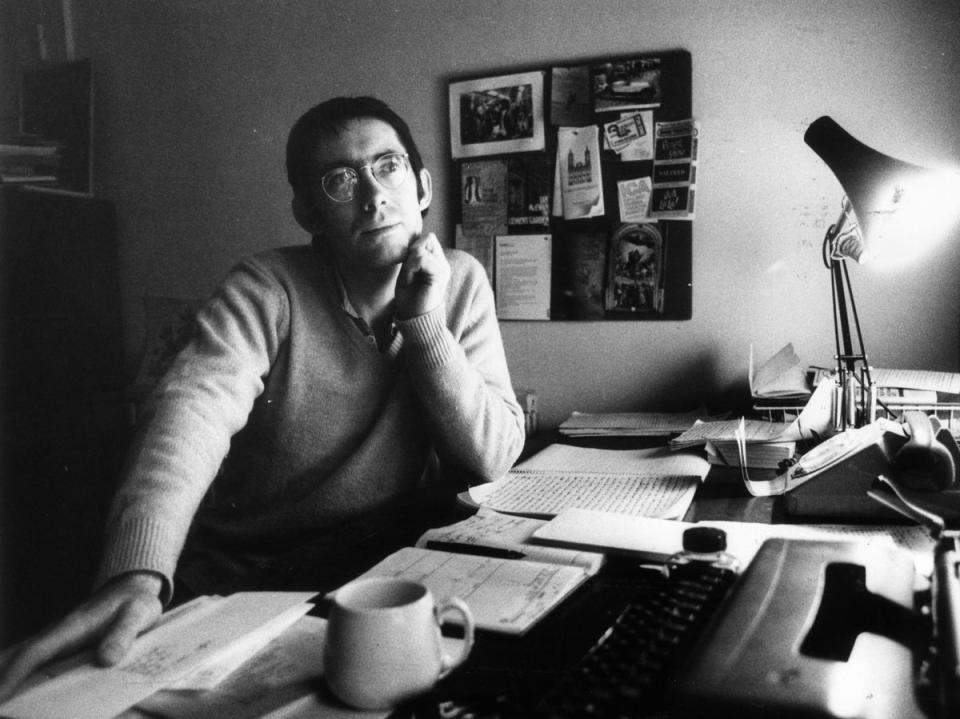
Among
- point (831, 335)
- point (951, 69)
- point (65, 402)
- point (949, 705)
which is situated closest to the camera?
point (949, 705)

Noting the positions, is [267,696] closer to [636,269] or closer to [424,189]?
[424,189]

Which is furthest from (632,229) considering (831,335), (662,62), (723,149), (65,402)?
(65,402)

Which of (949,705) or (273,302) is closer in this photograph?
(949,705)

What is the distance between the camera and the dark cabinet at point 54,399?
78.5 inches

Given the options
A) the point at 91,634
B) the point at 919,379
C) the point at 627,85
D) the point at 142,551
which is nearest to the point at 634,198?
the point at 627,85

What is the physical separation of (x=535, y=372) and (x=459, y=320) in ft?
2.26

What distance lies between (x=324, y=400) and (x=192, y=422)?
12.9 inches

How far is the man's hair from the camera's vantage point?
4.16 feet

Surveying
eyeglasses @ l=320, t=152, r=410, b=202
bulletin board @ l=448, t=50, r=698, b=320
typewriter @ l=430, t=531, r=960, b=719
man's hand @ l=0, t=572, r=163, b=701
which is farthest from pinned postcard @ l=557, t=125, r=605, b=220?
man's hand @ l=0, t=572, r=163, b=701

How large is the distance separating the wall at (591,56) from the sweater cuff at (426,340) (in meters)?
0.84

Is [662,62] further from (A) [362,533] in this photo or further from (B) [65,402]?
(B) [65,402]

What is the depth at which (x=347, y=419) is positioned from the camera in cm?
128

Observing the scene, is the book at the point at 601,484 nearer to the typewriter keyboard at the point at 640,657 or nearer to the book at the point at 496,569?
the book at the point at 496,569

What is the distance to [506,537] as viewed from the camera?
34.7 inches
